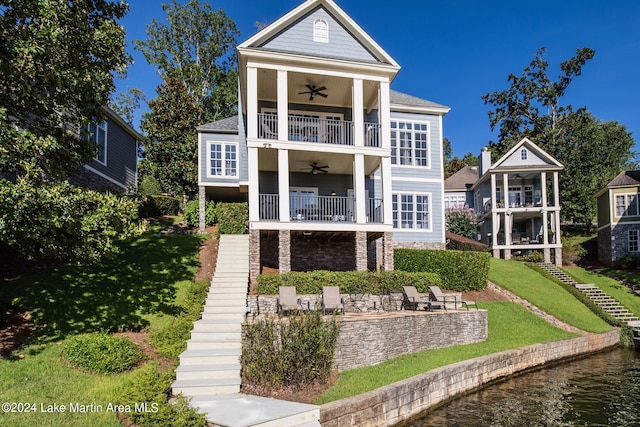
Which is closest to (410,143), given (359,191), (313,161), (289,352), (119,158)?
(313,161)

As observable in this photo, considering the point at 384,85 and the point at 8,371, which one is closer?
the point at 8,371

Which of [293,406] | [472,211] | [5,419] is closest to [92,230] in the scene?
[5,419]

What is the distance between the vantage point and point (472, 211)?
116 ft

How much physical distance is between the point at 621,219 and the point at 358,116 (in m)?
24.4

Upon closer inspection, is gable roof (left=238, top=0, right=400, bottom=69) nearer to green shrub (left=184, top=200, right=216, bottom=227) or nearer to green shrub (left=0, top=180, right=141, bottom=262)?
green shrub (left=184, top=200, right=216, bottom=227)

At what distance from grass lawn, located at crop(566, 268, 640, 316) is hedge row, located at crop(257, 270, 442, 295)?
13.1 meters

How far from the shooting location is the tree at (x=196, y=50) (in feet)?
136

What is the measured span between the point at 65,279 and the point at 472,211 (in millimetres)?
30335

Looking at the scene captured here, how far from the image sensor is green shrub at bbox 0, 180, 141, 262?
27.9 feet

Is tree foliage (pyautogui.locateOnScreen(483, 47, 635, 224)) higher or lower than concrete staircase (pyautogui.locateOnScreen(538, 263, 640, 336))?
higher

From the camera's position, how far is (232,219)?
20562 millimetres

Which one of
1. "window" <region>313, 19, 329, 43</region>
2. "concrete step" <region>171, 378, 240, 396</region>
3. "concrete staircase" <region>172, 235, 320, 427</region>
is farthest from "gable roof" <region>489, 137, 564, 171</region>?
"concrete step" <region>171, 378, 240, 396</region>

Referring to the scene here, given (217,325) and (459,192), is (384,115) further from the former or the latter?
(459,192)

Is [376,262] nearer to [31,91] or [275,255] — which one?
[275,255]
